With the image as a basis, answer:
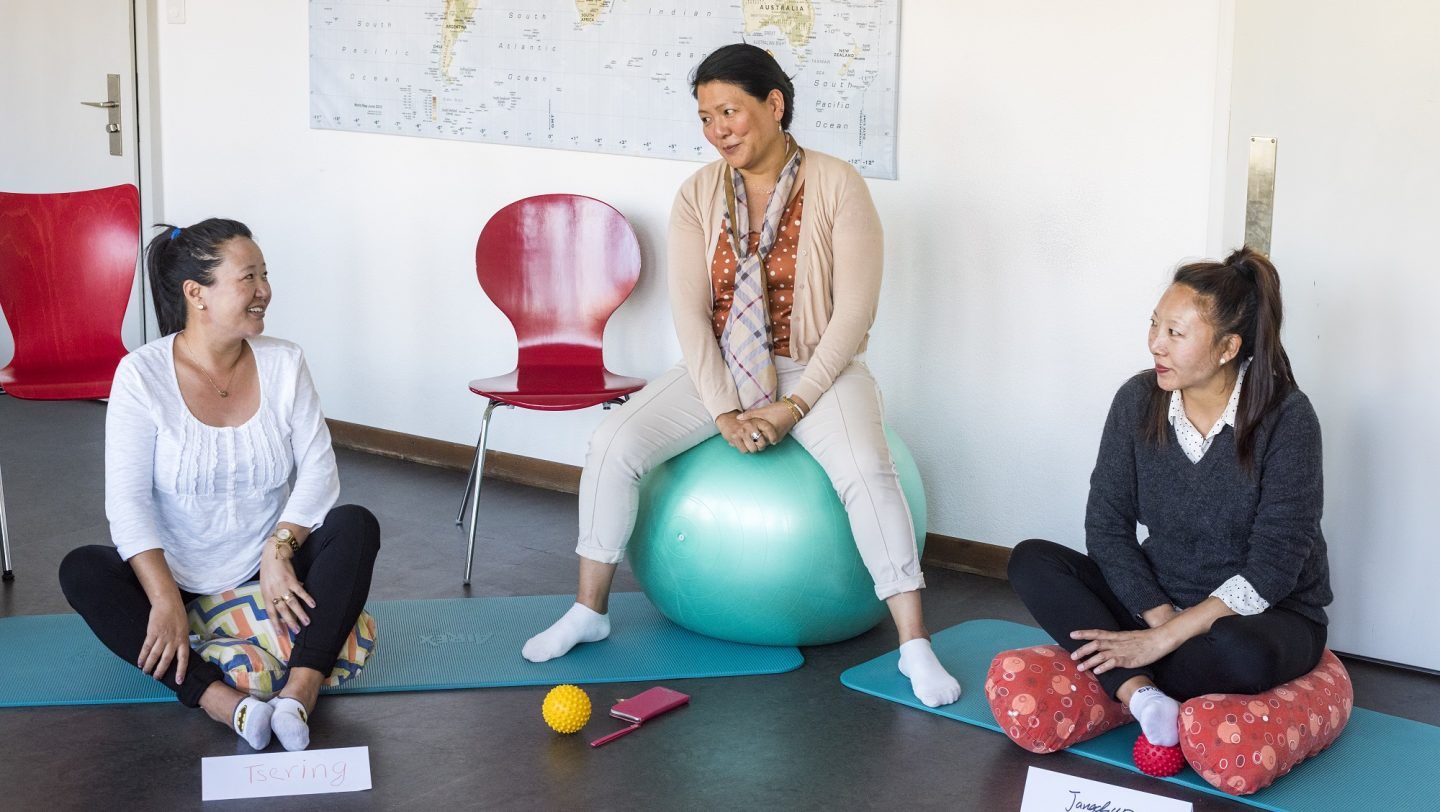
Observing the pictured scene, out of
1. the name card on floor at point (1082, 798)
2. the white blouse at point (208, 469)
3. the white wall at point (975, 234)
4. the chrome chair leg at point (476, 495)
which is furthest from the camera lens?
the chrome chair leg at point (476, 495)

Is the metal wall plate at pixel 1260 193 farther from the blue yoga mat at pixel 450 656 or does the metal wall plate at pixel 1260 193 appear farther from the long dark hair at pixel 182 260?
the long dark hair at pixel 182 260

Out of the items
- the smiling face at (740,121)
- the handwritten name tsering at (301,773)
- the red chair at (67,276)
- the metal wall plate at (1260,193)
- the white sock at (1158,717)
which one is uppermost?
the smiling face at (740,121)

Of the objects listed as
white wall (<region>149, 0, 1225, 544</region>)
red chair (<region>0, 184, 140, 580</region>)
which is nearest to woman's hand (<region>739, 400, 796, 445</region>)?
white wall (<region>149, 0, 1225, 544</region>)

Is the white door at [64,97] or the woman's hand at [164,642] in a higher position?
the white door at [64,97]

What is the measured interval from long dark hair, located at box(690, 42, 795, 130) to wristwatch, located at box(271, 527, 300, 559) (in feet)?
3.87

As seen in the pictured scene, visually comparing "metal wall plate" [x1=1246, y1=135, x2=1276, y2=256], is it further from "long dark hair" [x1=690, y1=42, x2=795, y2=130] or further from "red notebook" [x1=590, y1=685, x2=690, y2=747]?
"red notebook" [x1=590, y1=685, x2=690, y2=747]

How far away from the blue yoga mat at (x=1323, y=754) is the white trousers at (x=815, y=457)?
7.8 inches

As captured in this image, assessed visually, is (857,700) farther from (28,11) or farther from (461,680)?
(28,11)

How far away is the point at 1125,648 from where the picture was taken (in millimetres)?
2381

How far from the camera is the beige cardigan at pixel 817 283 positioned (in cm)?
295

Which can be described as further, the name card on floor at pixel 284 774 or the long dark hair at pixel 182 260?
the long dark hair at pixel 182 260

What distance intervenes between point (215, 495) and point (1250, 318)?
1830mm

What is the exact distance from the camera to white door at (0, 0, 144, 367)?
4953 mm

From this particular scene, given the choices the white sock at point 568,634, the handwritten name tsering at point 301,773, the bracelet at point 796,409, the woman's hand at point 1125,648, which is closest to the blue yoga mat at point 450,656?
the white sock at point 568,634
